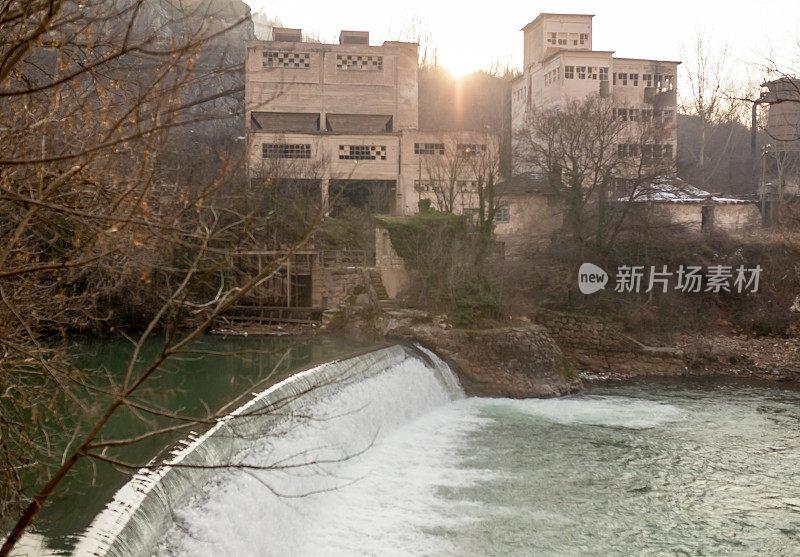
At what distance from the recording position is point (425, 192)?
29.4m

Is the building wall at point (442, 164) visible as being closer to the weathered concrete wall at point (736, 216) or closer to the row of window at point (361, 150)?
the row of window at point (361, 150)

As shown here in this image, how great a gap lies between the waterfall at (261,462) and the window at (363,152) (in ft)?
51.7

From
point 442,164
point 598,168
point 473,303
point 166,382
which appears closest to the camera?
point 166,382

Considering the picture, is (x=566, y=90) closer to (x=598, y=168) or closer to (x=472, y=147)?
(x=472, y=147)

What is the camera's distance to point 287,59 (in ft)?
101

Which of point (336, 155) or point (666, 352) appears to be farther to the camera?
point (336, 155)

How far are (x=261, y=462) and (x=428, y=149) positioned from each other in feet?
72.8

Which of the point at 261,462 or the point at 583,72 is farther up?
the point at 583,72

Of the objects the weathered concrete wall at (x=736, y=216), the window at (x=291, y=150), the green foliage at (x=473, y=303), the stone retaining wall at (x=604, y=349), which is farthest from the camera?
the weathered concrete wall at (x=736, y=216)

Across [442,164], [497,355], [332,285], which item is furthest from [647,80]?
[497,355]

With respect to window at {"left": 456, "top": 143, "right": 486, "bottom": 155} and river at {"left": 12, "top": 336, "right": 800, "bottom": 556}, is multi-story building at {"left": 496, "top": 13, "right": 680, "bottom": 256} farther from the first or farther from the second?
A: river at {"left": 12, "top": 336, "right": 800, "bottom": 556}

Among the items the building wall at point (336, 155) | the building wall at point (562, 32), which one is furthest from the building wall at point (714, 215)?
the building wall at point (336, 155)

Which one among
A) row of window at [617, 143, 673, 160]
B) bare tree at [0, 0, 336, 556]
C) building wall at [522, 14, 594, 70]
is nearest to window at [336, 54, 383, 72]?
building wall at [522, 14, 594, 70]

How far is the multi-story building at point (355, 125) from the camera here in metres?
28.5
